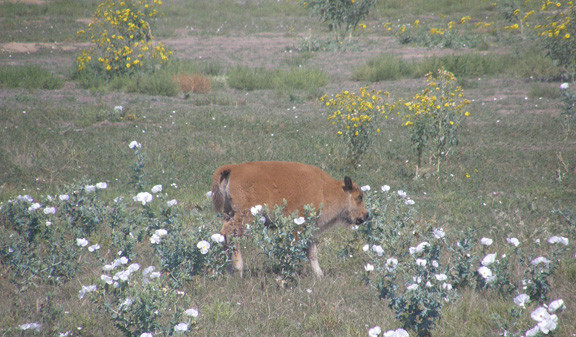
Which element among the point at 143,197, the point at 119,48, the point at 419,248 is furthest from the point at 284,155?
the point at 119,48

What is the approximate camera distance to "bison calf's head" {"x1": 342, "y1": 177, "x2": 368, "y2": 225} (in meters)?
5.77

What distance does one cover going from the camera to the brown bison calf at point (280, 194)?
5168 mm

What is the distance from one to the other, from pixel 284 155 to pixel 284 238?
16.9 feet

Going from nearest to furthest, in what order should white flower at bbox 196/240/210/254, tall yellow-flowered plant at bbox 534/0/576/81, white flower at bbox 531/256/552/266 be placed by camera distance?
1. white flower at bbox 531/256/552/266
2. white flower at bbox 196/240/210/254
3. tall yellow-flowered plant at bbox 534/0/576/81

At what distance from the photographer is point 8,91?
49.8 ft

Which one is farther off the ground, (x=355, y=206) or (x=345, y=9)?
(x=355, y=206)

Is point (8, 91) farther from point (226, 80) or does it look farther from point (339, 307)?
point (339, 307)

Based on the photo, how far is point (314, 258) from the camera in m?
5.40

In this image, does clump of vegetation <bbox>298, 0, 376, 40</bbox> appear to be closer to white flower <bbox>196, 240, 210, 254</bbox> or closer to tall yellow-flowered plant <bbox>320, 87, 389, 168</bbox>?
tall yellow-flowered plant <bbox>320, 87, 389, 168</bbox>

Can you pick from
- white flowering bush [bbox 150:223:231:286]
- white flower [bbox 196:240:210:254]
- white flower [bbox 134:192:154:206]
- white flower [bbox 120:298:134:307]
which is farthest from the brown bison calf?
white flower [bbox 120:298:134:307]

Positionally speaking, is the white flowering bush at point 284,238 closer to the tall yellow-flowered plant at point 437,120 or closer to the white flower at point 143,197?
the white flower at point 143,197

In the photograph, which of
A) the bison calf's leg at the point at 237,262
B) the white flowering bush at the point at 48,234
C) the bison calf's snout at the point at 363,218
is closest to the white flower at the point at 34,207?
the white flowering bush at the point at 48,234

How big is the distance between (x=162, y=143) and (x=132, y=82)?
20.0ft

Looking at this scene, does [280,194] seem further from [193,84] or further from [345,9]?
[345,9]
